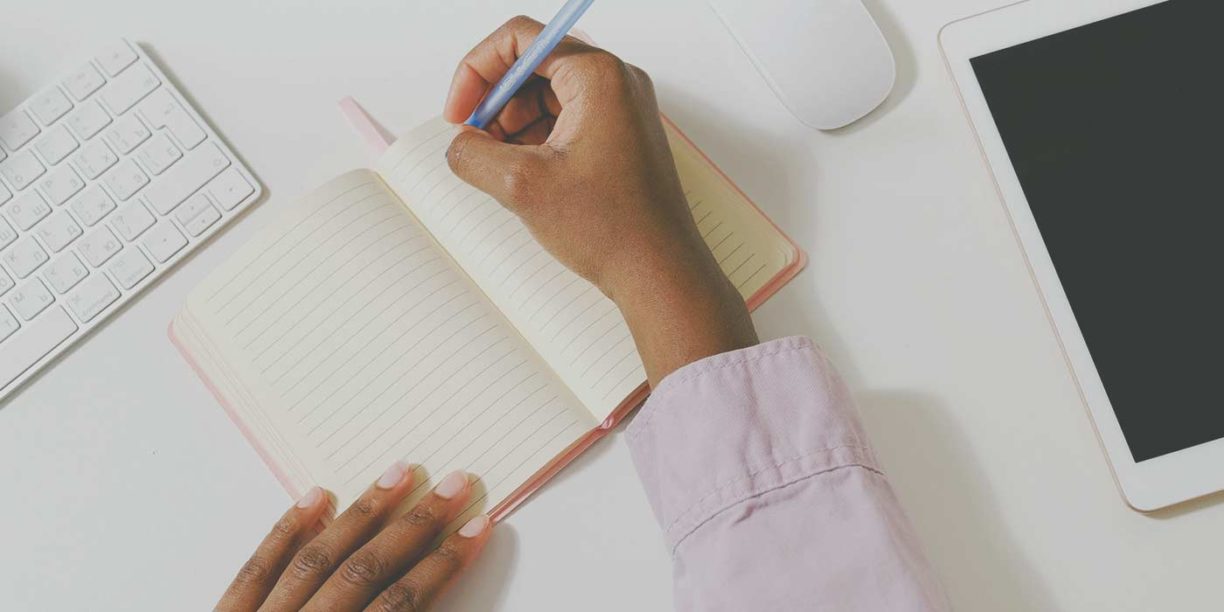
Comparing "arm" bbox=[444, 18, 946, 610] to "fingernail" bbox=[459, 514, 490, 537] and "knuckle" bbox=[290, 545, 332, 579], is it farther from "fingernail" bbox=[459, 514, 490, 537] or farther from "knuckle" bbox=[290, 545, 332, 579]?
"knuckle" bbox=[290, 545, 332, 579]

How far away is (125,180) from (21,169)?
3.1 inches

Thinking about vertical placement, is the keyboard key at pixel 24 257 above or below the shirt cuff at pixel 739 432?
above

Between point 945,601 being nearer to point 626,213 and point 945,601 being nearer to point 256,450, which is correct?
point 626,213

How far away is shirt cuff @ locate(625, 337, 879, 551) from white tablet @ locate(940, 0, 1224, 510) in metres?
0.16

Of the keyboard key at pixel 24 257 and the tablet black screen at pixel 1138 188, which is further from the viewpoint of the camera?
the keyboard key at pixel 24 257

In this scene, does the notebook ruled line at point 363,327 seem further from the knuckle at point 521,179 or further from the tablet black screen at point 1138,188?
Answer: the tablet black screen at point 1138,188

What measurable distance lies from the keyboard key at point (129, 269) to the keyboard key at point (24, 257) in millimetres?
50

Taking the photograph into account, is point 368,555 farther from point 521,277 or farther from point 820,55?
point 820,55

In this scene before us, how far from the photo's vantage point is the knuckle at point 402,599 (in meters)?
0.55

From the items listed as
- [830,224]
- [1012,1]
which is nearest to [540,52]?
[830,224]

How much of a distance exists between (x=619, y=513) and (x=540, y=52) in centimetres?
30

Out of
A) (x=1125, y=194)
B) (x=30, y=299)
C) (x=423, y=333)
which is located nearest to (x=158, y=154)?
(x=30, y=299)

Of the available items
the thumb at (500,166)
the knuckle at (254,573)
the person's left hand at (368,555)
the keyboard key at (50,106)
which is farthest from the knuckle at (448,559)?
the keyboard key at (50,106)

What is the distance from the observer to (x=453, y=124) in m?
0.64
